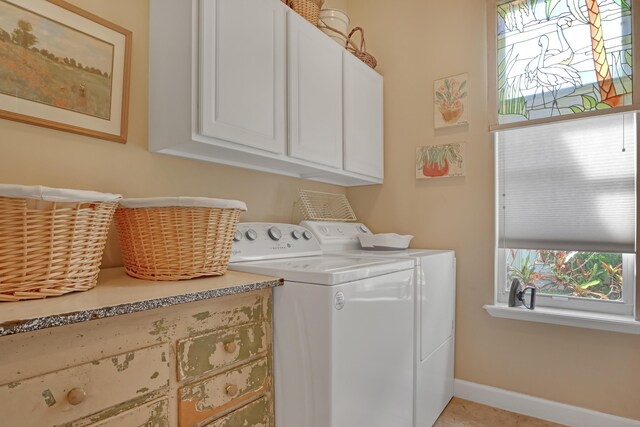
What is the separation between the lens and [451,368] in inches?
83.0

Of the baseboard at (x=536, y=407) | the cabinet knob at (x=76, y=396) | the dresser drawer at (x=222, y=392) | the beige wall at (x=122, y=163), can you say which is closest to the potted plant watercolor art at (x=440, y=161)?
the beige wall at (x=122, y=163)

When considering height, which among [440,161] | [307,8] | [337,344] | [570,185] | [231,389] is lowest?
[231,389]

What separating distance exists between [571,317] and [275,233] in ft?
5.09

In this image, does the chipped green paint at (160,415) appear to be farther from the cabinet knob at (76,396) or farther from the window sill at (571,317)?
the window sill at (571,317)

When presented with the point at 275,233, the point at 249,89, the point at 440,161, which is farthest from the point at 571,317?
the point at 249,89

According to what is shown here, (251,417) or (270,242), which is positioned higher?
(270,242)

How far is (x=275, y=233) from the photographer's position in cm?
174

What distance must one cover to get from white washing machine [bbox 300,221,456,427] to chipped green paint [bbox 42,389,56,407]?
1268mm

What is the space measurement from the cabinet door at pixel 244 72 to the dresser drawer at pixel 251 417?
0.95 metres

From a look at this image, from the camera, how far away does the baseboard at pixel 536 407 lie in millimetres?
1759

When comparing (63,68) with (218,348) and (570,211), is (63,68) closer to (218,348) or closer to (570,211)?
(218,348)

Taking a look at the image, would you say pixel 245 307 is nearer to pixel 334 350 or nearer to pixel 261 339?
pixel 261 339

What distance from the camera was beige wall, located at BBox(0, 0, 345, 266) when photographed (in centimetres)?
115

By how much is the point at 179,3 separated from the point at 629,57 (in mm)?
2100
